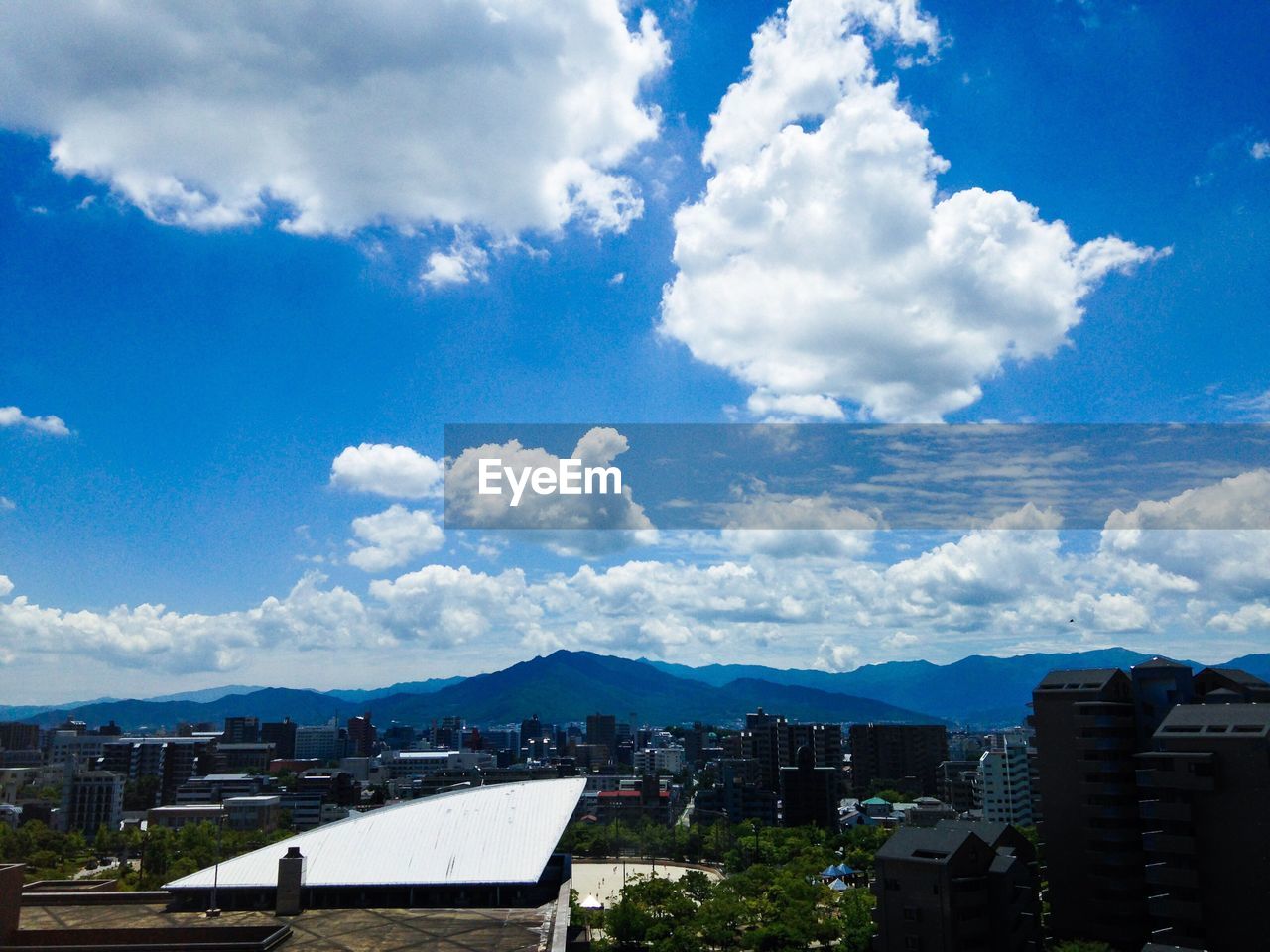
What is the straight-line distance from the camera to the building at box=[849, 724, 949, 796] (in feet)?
451

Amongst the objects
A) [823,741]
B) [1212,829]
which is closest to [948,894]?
[1212,829]

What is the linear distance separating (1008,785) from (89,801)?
9710 cm

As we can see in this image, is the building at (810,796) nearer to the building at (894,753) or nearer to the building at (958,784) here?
the building at (958,784)

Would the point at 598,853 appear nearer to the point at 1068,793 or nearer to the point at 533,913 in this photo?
the point at 1068,793

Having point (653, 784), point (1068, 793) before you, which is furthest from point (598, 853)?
point (1068, 793)

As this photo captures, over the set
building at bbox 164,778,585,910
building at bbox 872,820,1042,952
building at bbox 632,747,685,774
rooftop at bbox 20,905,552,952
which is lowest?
building at bbox 632,747,685,774

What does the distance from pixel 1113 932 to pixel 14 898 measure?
4057 centimetres

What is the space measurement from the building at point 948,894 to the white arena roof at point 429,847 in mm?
12924

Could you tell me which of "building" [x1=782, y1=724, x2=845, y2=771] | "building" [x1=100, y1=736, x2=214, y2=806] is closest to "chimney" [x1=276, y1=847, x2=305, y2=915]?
"building" [x1=782, y1=724, x2=845, y2=771]

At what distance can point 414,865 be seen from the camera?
29016 millimetres

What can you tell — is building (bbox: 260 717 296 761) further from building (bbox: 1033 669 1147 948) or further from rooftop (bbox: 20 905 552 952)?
building (bbox: 1033 669 1147 948)

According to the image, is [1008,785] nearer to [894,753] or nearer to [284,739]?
[894,753]

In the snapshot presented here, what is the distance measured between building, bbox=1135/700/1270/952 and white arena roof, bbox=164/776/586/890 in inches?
882

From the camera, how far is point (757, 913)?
5072 cm
